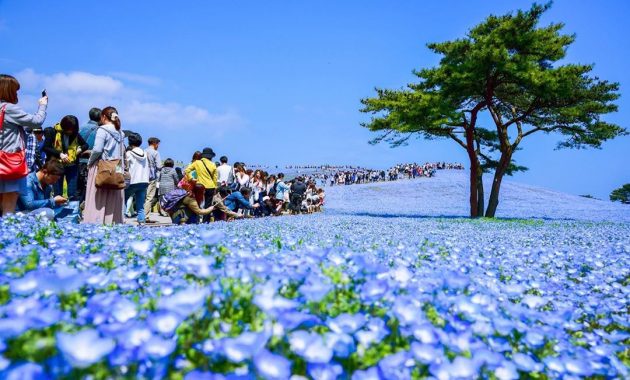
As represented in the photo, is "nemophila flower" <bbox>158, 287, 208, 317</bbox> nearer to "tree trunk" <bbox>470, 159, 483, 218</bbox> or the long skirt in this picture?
the long skirt

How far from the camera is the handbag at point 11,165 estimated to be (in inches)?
190

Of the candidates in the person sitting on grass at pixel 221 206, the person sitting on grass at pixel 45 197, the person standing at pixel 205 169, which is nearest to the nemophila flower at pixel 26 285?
the person sitting on grass at pixel 45 197

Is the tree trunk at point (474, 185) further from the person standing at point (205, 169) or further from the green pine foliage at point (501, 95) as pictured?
the person standing at point (205, 169)

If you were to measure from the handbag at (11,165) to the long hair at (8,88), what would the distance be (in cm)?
13

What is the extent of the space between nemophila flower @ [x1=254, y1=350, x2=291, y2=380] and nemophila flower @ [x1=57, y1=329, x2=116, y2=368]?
0.35 metres

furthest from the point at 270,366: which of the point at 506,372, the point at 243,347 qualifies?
the point at 506,372

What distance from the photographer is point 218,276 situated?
1.89m

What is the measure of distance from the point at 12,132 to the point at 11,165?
0.38 meters

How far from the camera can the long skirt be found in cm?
648

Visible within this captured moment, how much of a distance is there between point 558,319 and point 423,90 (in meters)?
16.4

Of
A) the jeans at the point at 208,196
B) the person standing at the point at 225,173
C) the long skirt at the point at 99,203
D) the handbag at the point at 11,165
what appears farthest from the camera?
the person standing at the point at 225,173

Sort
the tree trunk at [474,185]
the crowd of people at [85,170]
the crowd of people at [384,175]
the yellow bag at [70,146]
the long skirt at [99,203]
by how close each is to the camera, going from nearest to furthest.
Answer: the crowd of people at [85,170] → the long skirt at [99,203] → the yellow bag at [70,146] → the tree trunk at [474,185] → the crowd of people at [384,175]

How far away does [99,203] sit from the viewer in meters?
6.51

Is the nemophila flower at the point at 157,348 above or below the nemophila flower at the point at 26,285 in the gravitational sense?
below
